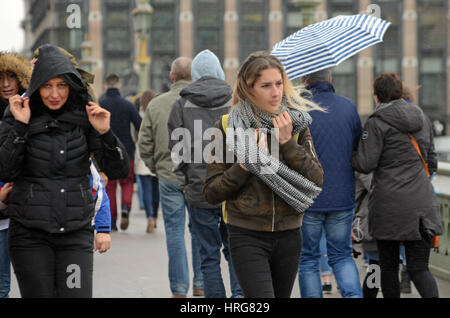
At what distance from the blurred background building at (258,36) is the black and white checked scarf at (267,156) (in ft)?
168

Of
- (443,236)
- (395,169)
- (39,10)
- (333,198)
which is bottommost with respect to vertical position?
(443,236)

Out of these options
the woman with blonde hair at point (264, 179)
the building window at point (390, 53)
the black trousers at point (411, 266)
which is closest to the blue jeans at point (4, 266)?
the woman with blonde hair at point (264, 179)

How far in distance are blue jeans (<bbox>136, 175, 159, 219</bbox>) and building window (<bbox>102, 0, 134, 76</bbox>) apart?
43.6 m

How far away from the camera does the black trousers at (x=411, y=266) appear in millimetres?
5908

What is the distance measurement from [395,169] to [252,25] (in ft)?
166

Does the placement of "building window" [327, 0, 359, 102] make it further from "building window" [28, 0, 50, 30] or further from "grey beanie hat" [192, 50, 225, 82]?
"grey beanie hat" [192, 50, 225, 82]

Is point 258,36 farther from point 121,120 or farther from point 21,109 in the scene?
point 21,109

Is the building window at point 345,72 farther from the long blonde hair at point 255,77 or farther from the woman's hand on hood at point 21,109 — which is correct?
the woman's hand on hood at point 21,109

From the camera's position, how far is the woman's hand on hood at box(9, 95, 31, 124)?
14.2ft

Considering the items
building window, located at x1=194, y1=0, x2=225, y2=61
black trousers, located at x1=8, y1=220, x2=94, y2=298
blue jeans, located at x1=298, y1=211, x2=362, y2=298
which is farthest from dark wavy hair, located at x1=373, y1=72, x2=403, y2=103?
building window, located at x1=194, y1=0, x2=225, y2=61

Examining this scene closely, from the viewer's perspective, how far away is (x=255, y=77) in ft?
14.6

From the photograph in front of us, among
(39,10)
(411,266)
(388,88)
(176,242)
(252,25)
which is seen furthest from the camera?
(39,10)

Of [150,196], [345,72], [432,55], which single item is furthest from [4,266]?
[432,55]

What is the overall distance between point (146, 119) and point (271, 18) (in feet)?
159
